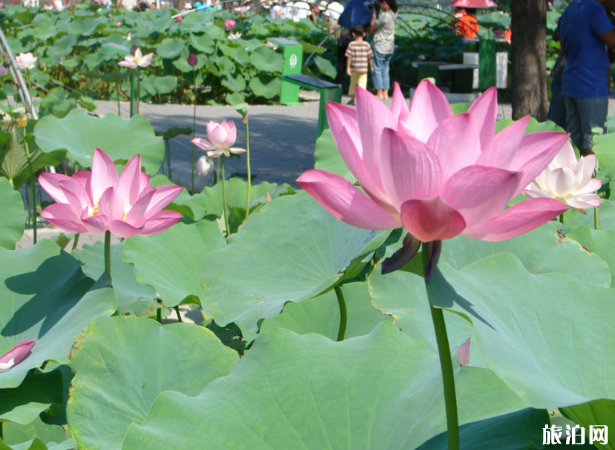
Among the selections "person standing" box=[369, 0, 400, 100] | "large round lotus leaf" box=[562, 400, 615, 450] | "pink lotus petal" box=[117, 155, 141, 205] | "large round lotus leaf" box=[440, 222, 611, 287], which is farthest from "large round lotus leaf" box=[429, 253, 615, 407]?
"person standing" box=[369, 0, 400, 100]

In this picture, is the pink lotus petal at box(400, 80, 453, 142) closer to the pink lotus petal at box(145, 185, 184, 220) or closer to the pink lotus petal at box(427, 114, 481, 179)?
the pink lotus petal at box(427, 114, 481, 179)

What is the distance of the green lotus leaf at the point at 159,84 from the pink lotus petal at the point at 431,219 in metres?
8.92

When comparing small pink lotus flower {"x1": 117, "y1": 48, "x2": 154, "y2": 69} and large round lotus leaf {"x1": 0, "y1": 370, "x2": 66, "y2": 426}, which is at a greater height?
small pink lotus flower {"x1": 117, "y1": 48, "x2": 154, "y2": 69}

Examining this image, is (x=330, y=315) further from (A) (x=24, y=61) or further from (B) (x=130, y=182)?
(A) (x=24, y=61)

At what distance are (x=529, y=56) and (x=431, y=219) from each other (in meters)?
3.97

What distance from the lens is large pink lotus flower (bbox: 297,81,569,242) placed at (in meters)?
0.52

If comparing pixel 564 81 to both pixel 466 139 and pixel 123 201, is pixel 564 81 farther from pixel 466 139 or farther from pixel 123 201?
pixel 466 139

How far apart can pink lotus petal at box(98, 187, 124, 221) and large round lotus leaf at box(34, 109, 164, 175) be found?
1185mm

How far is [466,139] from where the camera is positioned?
54 cm

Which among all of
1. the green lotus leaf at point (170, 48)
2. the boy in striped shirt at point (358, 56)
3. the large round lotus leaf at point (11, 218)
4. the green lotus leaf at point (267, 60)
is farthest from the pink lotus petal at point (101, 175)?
the green lotus leaf at point (267, 60)

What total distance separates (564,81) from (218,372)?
154 inches

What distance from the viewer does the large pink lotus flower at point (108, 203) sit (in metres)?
1.14

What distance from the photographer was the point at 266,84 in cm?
954

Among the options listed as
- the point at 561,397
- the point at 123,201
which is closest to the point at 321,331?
the point at 123,201
